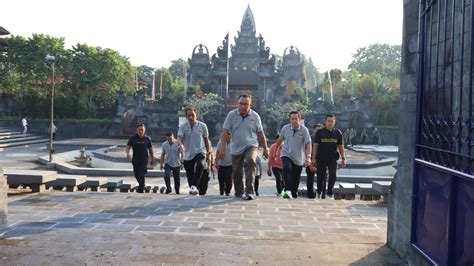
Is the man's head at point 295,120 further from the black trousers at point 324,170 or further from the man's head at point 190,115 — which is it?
the man's head at point 190,115

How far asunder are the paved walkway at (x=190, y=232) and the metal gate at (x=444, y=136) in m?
0.78

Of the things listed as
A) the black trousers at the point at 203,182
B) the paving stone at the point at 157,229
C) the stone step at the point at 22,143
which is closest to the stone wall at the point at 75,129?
the stone step at the point at 22,143

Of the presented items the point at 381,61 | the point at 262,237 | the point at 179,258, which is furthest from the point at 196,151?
the point at 381,61

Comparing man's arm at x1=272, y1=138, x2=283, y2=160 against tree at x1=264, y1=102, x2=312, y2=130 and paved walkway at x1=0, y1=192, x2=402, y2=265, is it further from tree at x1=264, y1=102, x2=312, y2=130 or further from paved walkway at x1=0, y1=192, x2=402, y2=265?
tree at x1=264, y1=102, x2=312, y2=130

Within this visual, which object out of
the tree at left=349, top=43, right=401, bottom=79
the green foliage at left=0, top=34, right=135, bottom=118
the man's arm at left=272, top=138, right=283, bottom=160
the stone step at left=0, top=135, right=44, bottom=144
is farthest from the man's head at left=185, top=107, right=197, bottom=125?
the tree at left=349, top=43, right=401, bottom=79

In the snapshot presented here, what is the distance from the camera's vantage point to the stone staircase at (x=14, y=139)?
2669cm

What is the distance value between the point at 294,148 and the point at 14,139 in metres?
26.3

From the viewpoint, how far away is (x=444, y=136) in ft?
8.93

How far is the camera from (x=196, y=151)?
7.27 m

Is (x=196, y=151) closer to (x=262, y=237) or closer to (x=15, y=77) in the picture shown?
(x=262, y=237)

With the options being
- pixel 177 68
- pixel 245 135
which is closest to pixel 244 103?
pixel 245 135

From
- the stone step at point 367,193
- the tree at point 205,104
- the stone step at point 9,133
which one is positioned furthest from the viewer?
the tree at point 205,104

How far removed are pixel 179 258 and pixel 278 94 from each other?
1839 inches

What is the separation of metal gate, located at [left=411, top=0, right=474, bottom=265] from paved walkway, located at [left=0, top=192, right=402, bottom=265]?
2.55 ft
